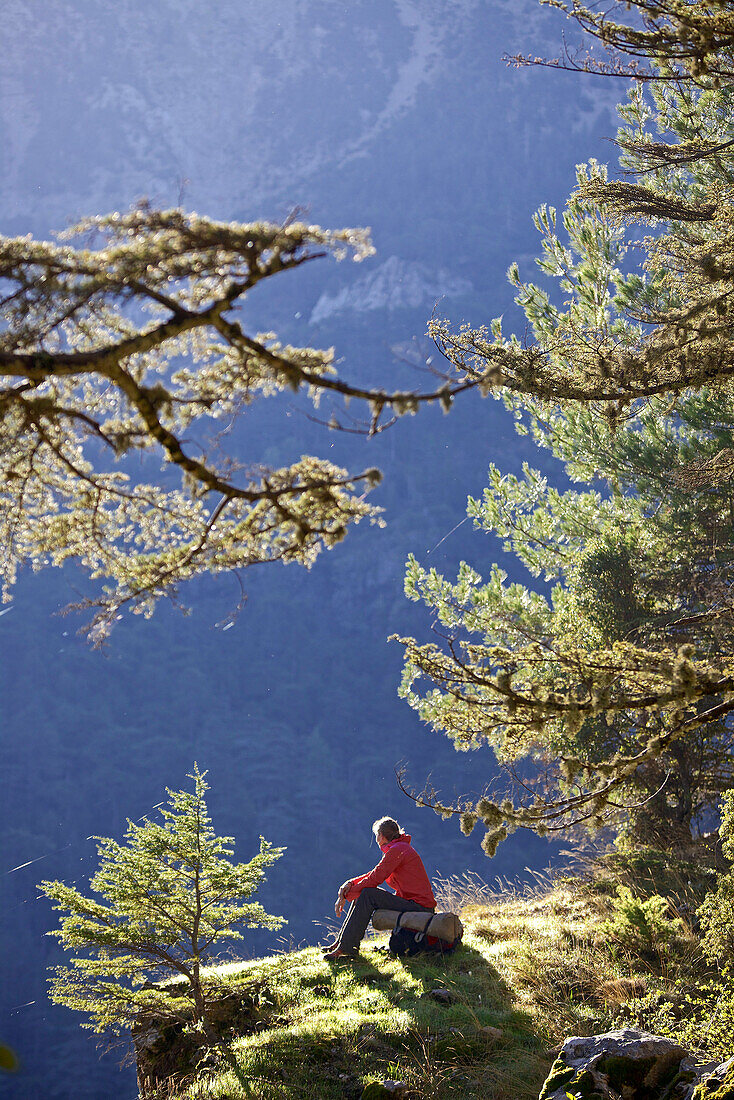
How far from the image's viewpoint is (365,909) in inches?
222

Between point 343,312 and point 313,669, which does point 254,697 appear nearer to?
point 313,669

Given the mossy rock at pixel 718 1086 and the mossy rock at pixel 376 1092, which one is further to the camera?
the mossy rock at pixel 376 1092

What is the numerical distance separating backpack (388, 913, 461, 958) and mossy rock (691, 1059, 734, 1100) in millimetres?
3092

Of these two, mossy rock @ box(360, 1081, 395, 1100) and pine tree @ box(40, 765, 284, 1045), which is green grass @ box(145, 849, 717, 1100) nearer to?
mossy rock @ box(360, 1081, 395, 1100)

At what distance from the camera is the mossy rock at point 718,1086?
96.2 inches

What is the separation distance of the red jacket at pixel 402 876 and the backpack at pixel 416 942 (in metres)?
0.18

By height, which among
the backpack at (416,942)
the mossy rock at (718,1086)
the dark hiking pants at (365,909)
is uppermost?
the dark hiking pants at (365,909)

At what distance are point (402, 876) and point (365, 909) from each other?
338 millimetres

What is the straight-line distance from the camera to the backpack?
552 centimetres

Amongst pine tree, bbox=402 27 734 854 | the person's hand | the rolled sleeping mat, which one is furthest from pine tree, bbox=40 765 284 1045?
pine tree, bbox=402 27 734 854

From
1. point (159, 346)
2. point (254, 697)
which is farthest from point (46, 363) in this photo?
point (254, 697)

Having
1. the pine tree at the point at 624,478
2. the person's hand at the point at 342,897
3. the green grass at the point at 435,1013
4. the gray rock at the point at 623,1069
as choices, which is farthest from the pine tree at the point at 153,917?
the gray rock at the point at 623,1069

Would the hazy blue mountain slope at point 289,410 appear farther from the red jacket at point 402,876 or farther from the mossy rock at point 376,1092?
the red jacket at point 402,876

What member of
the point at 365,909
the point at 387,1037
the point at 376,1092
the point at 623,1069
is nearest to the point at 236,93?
the point at 365,909
